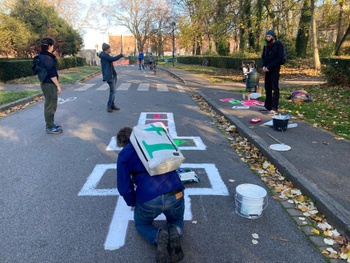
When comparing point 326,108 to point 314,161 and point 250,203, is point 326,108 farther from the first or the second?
point 250,203

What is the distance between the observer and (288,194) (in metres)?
3.79

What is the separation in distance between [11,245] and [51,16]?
29447 millimetres

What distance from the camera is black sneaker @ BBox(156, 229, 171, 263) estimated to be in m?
2.44

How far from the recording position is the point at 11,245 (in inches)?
110

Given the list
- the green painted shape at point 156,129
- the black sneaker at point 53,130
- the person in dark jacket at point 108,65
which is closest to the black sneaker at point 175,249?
the green painted shape at point 156,129

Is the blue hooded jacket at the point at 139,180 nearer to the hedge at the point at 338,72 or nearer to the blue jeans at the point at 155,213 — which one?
the blue jeans at the point at 155,213

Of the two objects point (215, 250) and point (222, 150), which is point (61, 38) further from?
point (215, 250)

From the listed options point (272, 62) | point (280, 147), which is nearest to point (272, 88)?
point (272, 62)

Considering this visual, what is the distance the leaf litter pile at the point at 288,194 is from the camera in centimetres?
277

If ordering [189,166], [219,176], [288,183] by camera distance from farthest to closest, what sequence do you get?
[189,166], [219,176], [288,183]

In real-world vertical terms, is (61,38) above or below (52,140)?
above

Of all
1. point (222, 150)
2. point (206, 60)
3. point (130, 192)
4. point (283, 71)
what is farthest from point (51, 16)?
point (130, 192)

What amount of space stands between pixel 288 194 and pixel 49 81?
5.29 m

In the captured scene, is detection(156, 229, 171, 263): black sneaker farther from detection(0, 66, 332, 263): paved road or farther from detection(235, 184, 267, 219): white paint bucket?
detection(235, 184, 267, 219): white paint bucket
